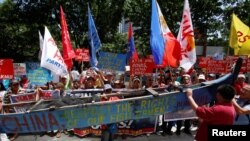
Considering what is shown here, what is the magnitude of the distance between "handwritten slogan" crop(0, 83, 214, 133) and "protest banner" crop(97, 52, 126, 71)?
25.8ft

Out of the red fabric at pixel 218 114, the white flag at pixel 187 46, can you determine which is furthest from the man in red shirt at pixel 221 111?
the white flag at pixel 187 46

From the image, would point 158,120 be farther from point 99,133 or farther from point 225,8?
point 225,8

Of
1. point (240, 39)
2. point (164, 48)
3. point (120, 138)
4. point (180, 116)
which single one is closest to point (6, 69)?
point (120, 138)

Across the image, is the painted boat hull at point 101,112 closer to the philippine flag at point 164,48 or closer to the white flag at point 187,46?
the philippine flag at point 164,48

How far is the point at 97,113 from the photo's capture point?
7914 mm

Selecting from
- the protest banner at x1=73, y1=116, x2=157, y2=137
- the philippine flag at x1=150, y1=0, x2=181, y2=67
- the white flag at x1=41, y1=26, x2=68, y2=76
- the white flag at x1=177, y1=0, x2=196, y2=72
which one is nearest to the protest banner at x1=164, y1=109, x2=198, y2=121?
the protest banner at x1=73, y1=116, x2=157, y2=137

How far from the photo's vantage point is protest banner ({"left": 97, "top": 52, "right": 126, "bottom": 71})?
52.7ft

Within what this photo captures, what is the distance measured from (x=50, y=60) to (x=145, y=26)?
25.3 m

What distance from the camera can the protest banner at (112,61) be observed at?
16066 mm

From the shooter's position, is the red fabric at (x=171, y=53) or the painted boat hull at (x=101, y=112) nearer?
the painted boat hull at (x=101, y=112)

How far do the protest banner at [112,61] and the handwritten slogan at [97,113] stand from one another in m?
7.87

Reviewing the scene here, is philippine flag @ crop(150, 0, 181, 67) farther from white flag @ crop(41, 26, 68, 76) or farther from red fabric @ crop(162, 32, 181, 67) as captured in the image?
white flag @ crop(41, 26, 68, 76)

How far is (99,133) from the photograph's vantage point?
11000mm

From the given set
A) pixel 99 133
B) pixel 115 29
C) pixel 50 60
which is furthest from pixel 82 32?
pixel 99 133
